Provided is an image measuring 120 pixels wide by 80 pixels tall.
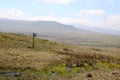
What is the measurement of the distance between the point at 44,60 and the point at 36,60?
124 centimetres

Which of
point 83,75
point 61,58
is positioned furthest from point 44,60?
point 83,75

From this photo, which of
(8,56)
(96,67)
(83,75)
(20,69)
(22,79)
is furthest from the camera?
(8,56)

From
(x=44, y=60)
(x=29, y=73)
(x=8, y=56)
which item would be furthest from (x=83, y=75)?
(x=8, y=56)

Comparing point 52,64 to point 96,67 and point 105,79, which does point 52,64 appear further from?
point 105,79

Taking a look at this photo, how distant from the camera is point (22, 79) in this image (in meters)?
27.2

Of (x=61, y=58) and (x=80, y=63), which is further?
(x=61, y=58)

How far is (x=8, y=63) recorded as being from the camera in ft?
114

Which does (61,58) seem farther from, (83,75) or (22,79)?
(22,79)

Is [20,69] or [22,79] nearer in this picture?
[22,79]

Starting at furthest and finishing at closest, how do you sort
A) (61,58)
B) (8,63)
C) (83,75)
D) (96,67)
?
(61,58) < (96,67) < (8,63) < (83,75)

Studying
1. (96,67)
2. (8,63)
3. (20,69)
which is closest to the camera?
(20,69)

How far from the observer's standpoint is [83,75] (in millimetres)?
29969

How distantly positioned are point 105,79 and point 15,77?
9323 mm

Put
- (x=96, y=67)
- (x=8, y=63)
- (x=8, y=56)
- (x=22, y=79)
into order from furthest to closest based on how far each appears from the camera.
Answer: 1. (x=8, y=56)
2. (x=96, y=67)
3. (x=8, y=63)
4. (x=22, y=79)
